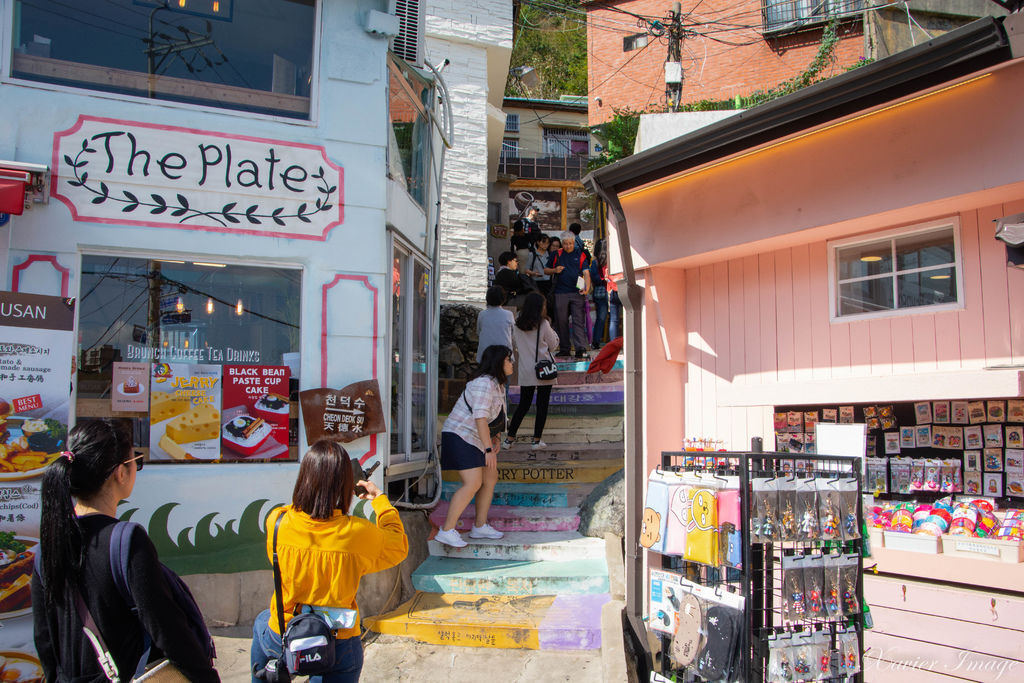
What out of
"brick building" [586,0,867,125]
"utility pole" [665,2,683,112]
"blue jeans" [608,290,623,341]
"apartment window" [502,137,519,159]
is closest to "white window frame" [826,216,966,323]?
"blue jeans" [608,290,623,341]

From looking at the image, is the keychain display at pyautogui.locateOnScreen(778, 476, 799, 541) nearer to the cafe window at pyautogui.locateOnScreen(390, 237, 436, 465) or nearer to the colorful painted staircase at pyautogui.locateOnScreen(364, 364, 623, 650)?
the colorful painted staircase at pyautogui.locateOnScreen(364, 364, 623, 650)

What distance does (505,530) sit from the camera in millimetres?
7383

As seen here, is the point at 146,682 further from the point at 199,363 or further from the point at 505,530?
the point at 505,530

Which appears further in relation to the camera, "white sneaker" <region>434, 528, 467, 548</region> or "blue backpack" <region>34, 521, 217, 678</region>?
"white sneaker" <region>434, 528, 467, 548</region>

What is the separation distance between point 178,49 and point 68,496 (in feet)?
16.8

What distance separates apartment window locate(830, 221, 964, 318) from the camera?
4945 mm

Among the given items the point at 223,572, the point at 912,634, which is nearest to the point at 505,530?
the point at 223,572

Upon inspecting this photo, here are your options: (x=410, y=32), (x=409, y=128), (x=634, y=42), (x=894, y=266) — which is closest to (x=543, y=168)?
(x=634, y=42)

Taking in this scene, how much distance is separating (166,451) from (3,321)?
1.60 m

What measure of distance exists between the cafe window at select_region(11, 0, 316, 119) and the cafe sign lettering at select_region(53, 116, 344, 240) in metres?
0.40

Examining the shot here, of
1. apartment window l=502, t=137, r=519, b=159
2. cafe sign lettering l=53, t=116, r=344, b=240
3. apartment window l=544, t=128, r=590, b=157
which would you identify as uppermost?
apartment window l=544, t=128, r=590, b=157

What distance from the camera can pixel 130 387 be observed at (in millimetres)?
5969

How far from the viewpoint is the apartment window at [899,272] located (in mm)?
4945

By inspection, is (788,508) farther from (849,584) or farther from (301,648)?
(301,648)
